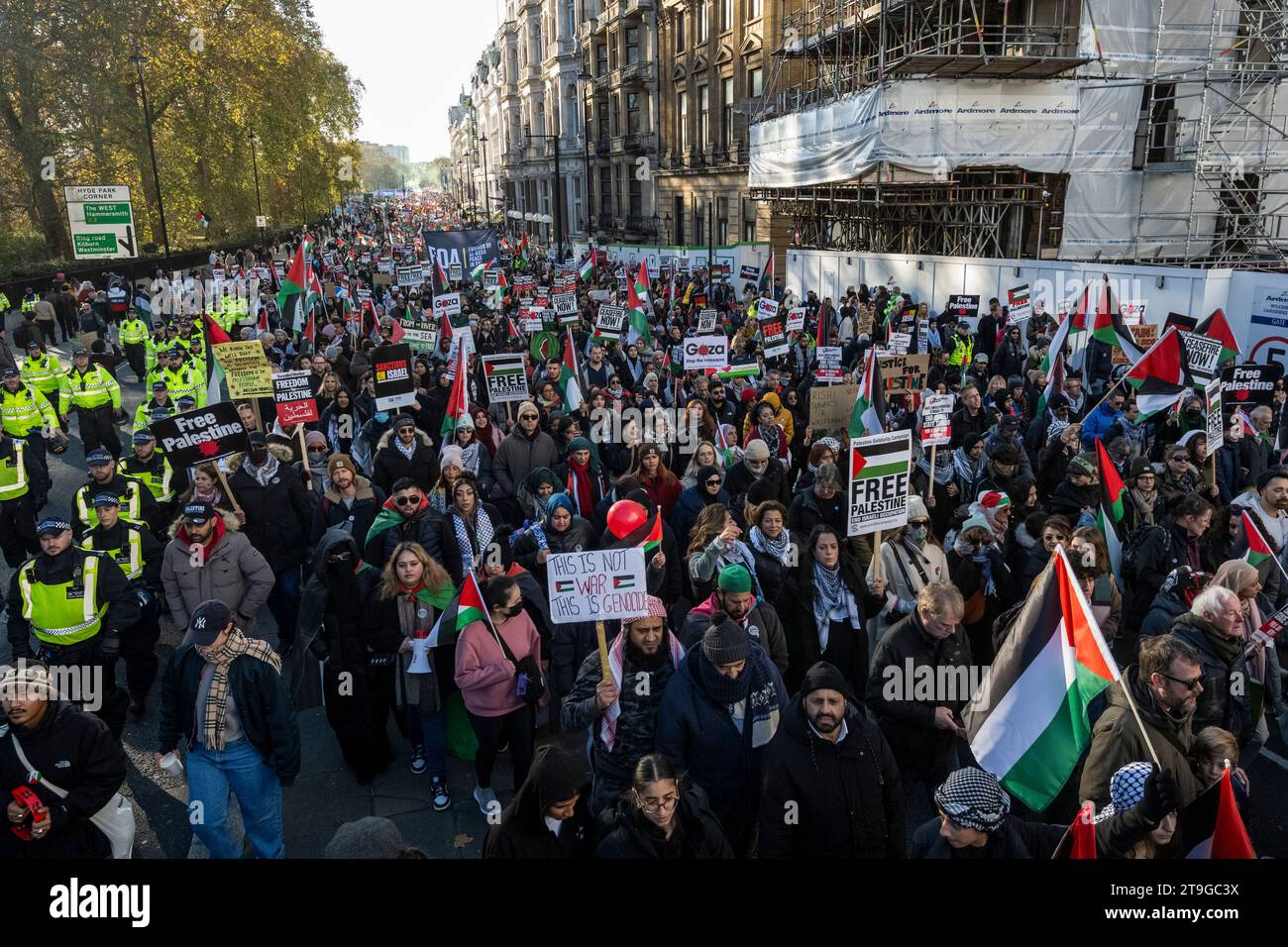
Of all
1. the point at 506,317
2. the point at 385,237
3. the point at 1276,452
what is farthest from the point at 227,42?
the point at 1276,452

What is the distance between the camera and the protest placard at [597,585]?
4430mm

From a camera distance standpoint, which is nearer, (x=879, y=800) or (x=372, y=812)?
(x=879, y=800)

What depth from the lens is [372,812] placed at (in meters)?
5.29

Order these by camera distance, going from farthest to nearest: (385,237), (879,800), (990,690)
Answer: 1. (385,237)
2. (990,690)
3. (879,800)

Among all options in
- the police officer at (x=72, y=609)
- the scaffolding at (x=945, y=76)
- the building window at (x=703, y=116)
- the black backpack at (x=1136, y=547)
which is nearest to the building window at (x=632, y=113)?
the building window at (x=703, y=116)

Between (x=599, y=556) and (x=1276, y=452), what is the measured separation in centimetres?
743

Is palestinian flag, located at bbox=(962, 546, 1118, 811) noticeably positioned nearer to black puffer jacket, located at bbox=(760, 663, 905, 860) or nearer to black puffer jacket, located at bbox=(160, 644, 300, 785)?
black puffer jacket, located at bbox=(760, 663, 905, 860)

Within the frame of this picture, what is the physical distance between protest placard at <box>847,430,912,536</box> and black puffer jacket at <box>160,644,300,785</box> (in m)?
3.34

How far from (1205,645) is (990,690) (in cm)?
119

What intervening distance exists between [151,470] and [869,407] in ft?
21.5

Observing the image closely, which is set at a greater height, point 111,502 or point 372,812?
point 111,502
